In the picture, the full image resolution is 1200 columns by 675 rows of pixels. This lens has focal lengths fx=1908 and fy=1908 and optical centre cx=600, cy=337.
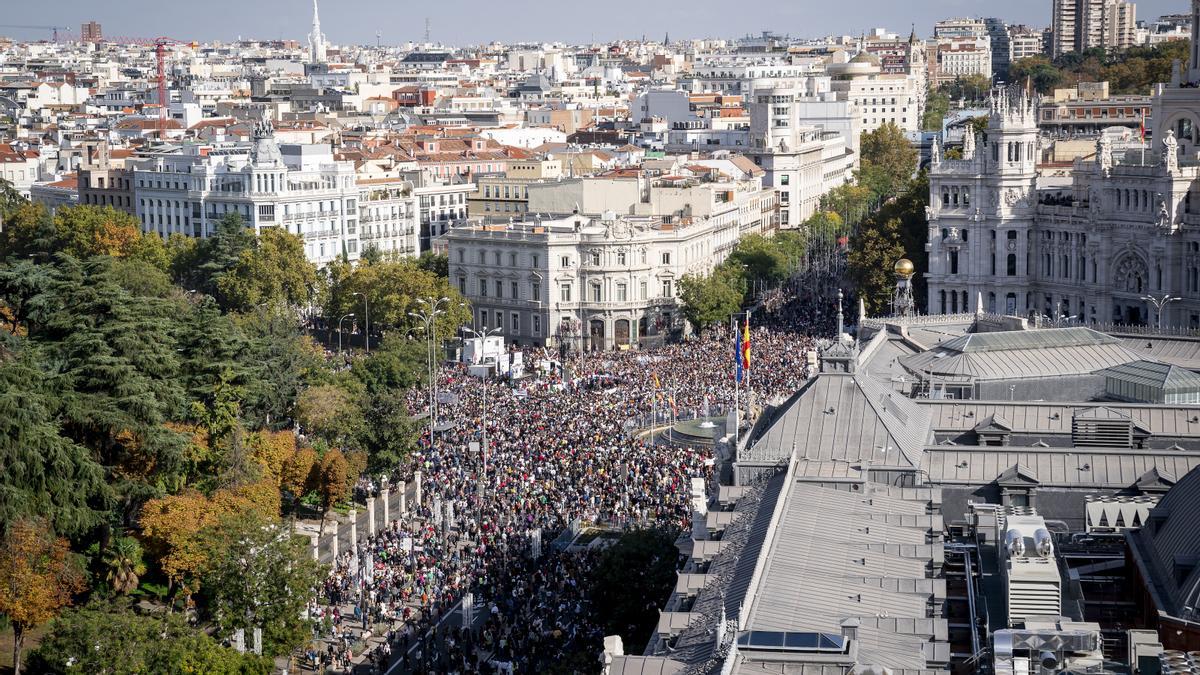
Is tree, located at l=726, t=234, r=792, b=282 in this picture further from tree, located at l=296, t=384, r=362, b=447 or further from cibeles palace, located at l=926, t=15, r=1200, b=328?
tree, located at l=296, t=384, r=362, b=447

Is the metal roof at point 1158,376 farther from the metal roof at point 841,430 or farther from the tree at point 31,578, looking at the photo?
the tree at point 31,578

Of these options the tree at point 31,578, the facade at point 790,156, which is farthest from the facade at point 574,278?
the tree at point 31,578

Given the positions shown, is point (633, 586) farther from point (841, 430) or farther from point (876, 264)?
point (876, 264)

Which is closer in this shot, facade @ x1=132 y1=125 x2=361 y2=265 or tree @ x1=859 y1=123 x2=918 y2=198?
facade @ x1=132 y1=125 x2=361 y2=265

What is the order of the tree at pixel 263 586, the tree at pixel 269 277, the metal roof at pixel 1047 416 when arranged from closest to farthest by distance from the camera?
the tree at pixel 263 586 → the metal roof at pixel 1047 416 → the tree at pixel 269 277

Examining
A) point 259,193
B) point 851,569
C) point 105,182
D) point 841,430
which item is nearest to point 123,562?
point 841,430

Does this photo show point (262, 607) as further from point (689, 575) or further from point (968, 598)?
point (968, 598)

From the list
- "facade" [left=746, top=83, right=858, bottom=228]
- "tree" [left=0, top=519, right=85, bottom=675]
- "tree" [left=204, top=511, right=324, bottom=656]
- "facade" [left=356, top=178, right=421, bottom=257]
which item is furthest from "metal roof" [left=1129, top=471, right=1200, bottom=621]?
"facade" [left=746, top=83, right=858, bottom=228]
